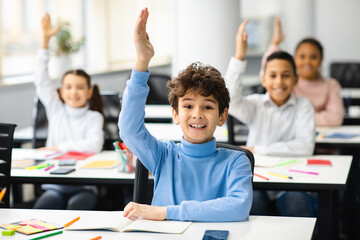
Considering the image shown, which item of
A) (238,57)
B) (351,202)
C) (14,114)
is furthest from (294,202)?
(14,114)

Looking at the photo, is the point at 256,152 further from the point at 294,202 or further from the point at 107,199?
the point at 107,199

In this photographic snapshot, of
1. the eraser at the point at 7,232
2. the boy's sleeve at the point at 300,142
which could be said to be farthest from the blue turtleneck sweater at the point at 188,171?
the boy's sleeve at the point at 300,142

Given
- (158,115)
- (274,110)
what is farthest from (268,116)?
(158,115)

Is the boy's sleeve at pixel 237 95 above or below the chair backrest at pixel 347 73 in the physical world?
below

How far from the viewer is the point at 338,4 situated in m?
9.07

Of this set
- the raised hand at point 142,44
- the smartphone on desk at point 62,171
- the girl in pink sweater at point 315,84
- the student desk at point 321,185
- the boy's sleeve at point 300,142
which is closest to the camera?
the raised hand at point 142,44

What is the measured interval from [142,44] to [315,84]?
9.86ft

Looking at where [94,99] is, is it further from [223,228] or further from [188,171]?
[223,228]

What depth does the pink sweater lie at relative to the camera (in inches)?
169

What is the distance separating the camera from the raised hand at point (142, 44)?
1.82 m

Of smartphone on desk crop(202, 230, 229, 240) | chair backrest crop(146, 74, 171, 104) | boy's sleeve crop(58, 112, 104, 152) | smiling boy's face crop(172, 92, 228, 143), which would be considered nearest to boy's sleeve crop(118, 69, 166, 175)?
smiling boy's face crop(172, 92, 228, 143)

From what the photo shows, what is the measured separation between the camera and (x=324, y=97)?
4520 millimetres

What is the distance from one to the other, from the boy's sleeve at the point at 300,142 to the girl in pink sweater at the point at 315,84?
40.5 inches

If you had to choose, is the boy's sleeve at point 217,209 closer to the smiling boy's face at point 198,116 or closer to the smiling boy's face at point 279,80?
the smiling boy's face at point 198,116
